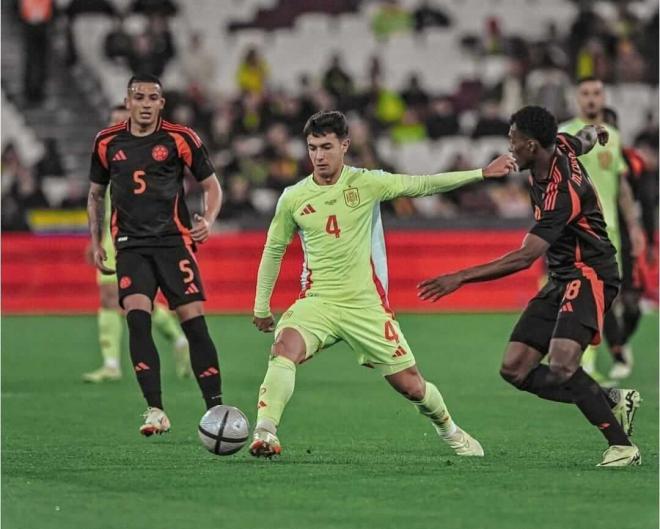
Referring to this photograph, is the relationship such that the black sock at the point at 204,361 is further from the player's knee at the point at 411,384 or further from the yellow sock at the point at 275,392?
the player's knee at the point at 411,384

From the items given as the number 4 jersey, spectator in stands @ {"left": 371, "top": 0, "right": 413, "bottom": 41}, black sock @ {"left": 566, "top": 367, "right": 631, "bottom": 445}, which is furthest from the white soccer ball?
spectator in stands @ {"left": 371, "top": 0, "right": 413, "bottom": 41}

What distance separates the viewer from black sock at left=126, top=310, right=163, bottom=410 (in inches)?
387

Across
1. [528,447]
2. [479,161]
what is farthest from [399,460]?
[479,161]

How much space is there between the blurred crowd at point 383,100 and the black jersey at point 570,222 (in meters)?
14.2

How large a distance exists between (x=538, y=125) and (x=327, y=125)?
1.24 meters

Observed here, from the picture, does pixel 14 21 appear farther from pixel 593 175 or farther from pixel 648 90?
pixel 593 175

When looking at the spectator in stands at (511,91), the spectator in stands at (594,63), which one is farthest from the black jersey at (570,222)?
the spectator in stands at (594,63)

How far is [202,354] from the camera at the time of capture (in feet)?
33.1

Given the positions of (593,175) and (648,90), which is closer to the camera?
(593,175)

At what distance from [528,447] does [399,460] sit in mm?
1079

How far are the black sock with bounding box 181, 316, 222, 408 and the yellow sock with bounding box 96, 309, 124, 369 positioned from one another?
4.35 meters

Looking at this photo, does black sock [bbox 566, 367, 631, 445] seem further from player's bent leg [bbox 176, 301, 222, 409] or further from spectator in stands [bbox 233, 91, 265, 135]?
spectator in stands [bbox 233, 91, 265, 135]

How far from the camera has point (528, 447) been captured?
9.79 meters

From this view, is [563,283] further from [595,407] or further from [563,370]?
[595,407]
